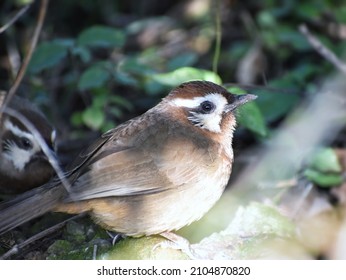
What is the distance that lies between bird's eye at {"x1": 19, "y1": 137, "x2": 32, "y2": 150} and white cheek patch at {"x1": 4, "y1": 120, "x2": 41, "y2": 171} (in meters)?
0.02

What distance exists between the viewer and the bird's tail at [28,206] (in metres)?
4.44

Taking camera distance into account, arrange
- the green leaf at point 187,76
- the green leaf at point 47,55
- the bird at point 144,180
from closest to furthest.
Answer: the bird at point 144,180, the green leaf at point 187,76, the green leaf at point 47,55

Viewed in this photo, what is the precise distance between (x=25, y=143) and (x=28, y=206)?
993mm

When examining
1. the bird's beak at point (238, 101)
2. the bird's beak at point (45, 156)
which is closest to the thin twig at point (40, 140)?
the bird's beak at point (45, 156)

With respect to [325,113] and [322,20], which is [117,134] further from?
[322,20]

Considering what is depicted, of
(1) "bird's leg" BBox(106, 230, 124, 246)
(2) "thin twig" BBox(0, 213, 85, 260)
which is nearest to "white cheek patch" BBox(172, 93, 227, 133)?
(1) "bird's leg" BBox(106, 230, 124, 246)

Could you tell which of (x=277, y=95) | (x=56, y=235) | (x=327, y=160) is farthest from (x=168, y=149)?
(x=277, y=95)

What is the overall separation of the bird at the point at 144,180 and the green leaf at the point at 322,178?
1392 mm

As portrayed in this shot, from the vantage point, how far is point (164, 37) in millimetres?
8625

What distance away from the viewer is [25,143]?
5406 mm

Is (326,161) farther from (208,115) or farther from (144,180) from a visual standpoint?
(144,180)

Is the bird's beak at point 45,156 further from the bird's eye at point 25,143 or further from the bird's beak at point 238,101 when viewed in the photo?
the bird's beak at point 238,101

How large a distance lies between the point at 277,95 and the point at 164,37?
2.26 metres

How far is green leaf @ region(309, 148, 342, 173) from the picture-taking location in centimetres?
608
